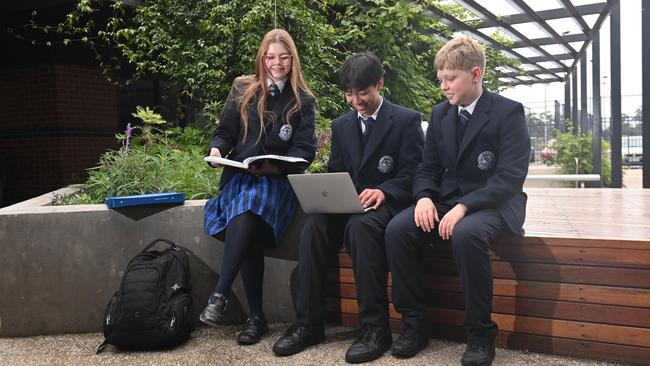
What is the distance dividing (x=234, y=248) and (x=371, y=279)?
678 millimetres

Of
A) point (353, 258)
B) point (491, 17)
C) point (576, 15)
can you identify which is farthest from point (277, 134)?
point (576, 15)

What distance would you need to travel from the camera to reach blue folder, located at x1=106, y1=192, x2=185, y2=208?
3.08 metres

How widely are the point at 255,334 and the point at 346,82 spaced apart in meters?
1.31

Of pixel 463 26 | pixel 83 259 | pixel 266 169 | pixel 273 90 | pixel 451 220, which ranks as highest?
pixel 463 26

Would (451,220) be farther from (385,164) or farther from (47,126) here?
(47,126)

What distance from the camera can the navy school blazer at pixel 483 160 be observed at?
2.43 meters

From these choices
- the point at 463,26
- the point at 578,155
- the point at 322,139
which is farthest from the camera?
the point at 578,155

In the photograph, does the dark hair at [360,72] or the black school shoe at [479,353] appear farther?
the dark hair at [360,72]

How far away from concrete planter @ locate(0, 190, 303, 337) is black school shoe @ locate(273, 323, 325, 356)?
401 millimetres

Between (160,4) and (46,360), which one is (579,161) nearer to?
(160,4)

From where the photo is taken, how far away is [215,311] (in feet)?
8.59

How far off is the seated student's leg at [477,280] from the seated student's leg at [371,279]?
374 mm

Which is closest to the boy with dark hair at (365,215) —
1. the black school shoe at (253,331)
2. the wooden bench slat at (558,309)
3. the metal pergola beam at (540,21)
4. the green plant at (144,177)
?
the black school shoe at (253,331)

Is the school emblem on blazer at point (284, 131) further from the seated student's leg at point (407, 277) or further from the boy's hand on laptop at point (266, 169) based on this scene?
the seated student's leg at point (407, 277)
